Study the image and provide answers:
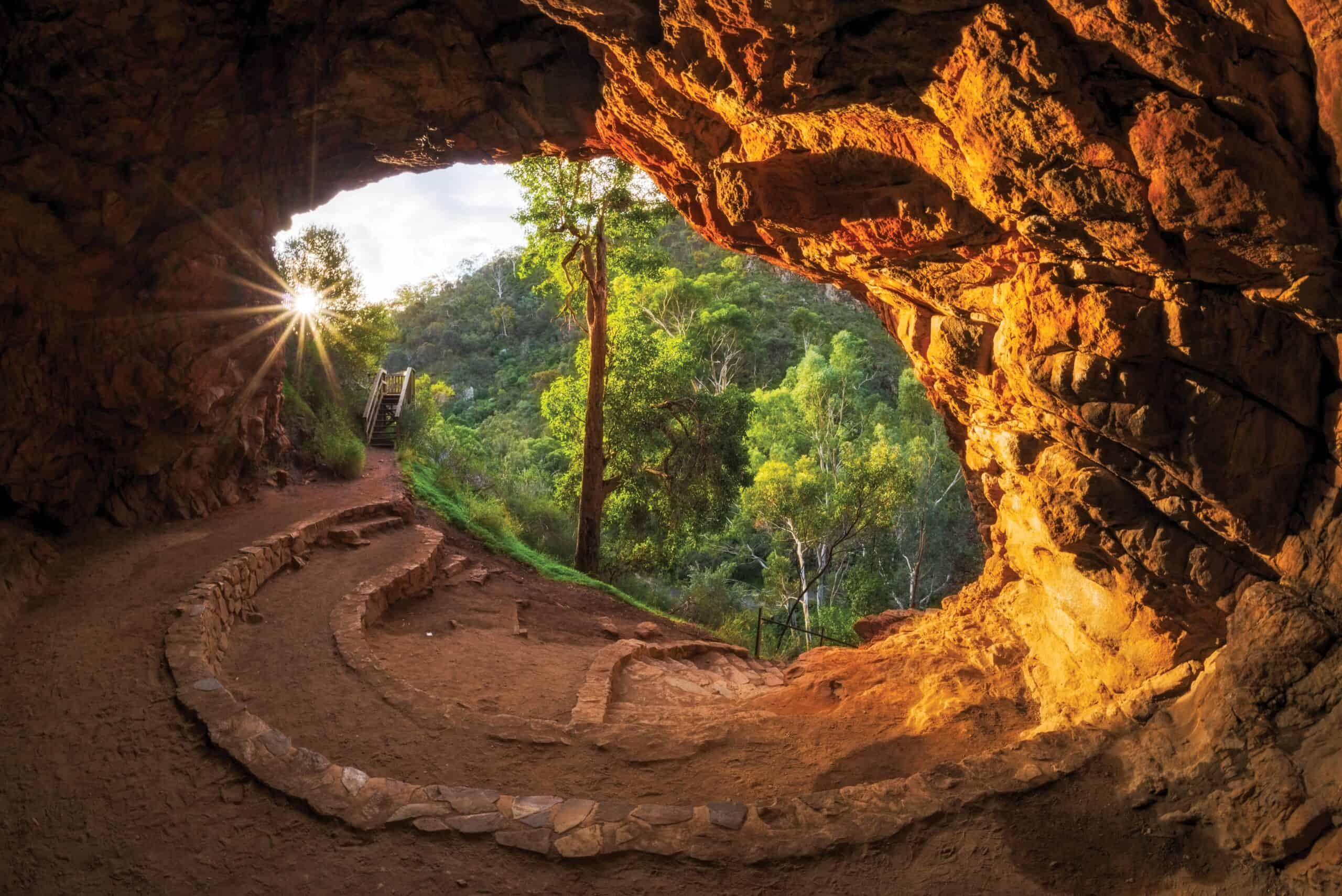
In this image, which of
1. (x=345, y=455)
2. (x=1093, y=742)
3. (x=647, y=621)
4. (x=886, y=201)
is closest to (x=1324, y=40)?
(x=886, y=201)

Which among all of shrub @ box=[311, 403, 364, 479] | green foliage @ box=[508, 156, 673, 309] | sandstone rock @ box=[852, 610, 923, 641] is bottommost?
sandstone rock @ box=[852, 610, 923, 641]

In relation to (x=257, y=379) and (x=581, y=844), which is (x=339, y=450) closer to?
(x=257, y=379)

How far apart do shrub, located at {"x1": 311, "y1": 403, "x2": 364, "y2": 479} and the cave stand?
204 inches

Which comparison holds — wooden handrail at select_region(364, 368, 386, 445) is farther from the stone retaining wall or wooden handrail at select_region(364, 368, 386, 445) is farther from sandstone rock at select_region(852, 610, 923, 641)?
sandstone rock at select_region(852, 610, 923, 641)

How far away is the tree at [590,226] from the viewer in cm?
1516

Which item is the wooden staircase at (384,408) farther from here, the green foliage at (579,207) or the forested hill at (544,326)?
the forested hill at (544,326)

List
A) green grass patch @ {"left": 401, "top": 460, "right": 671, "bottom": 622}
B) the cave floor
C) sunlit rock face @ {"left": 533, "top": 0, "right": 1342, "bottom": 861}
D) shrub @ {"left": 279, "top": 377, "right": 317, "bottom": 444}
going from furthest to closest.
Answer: shrub @ {"left": 279, "top": 377, "right": 317, "bottom": 444} → green grass patch @ {"left": 401, "top": 460, "right": 671, "bottom": 622} → the cave floor → sunlit rock face @ {"left": 533, "top": 0, "right": 1342, "bottom": 861}

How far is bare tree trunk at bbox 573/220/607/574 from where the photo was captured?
50.7 ft

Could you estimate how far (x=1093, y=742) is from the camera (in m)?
4.51

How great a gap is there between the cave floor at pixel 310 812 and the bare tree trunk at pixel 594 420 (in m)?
8.08

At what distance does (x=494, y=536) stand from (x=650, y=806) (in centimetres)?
1065

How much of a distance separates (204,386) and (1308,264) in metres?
12.0

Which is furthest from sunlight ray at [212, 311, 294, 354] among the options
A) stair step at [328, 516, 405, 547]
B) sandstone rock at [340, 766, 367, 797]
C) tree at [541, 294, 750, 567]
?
sandstone rock at [340, 766, 367, 797]

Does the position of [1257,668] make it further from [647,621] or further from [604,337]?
[604,337]
